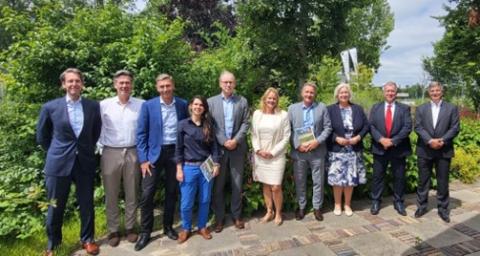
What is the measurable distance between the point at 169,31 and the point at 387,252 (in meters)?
4.08

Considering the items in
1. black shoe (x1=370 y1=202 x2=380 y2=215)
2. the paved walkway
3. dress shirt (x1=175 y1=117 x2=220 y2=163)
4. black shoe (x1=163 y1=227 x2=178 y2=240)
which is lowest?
the paved walkway

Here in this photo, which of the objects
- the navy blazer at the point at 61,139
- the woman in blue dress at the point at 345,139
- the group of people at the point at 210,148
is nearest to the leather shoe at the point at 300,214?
the group of people at the point at 210,148

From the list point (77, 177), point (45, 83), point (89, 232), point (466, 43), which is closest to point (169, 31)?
point (45, 83)

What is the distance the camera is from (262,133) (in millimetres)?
4133

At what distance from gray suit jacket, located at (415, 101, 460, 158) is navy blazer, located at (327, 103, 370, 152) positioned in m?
0.64

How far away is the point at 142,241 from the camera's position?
3.79 m

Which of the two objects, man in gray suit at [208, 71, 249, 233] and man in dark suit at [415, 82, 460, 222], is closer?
man in gray suit at [208, 71, 249, 233]

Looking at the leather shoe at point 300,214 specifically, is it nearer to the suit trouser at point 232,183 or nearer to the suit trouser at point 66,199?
the suit trouser at point 232,183

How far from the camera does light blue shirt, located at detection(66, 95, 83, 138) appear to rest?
3.46 metres

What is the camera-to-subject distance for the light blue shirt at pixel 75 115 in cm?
346

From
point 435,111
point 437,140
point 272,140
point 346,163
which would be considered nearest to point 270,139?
point 272,140

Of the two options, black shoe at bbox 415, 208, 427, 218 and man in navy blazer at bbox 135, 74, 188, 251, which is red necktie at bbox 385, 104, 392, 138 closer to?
black shoe at bbox 415, 208, 427, 218

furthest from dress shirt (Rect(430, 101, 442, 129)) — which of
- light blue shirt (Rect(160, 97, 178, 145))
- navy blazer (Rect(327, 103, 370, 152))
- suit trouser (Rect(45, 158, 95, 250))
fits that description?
suit trouser (Rect(45, 158, 95, 250))

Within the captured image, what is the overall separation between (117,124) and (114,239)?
1261 mm
